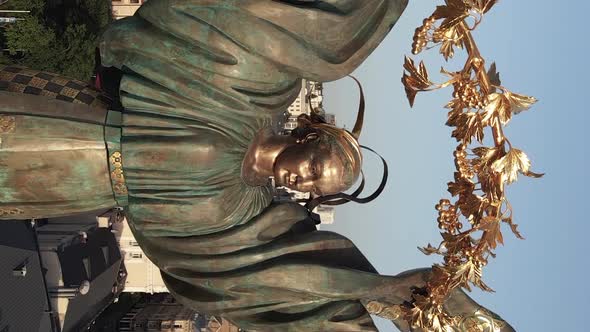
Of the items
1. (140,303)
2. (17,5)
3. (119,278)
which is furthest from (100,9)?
(140,303)

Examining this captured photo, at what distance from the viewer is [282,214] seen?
582 centimetres

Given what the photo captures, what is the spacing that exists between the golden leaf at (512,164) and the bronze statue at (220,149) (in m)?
1.28

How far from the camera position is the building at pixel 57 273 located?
851 inches

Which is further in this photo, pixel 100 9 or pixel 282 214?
pixel 100 9

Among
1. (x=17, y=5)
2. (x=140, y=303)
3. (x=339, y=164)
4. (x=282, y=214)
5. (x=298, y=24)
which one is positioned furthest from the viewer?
(x=140, y=303)

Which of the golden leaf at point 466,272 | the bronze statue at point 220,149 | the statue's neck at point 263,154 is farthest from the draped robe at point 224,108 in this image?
the golden leaf at point 466,272

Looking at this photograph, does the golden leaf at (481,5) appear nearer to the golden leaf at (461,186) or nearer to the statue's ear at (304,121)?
the golden leaf at (461,186)

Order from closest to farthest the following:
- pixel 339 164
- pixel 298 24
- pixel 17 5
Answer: pixel 298 24, pixel 339 164, pixel 17 5

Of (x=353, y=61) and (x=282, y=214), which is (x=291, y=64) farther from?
(x=282, y=214)

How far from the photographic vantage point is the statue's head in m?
5.22

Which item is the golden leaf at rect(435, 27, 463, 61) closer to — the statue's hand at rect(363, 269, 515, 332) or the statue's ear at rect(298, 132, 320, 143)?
the statue's ear at rect(298, 132, 320, 143)

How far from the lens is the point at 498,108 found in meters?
4.54

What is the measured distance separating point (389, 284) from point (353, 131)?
146 cm

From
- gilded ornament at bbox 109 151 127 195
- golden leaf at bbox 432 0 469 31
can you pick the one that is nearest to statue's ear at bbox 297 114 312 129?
golden leaf at bbox 432 0 469 31
